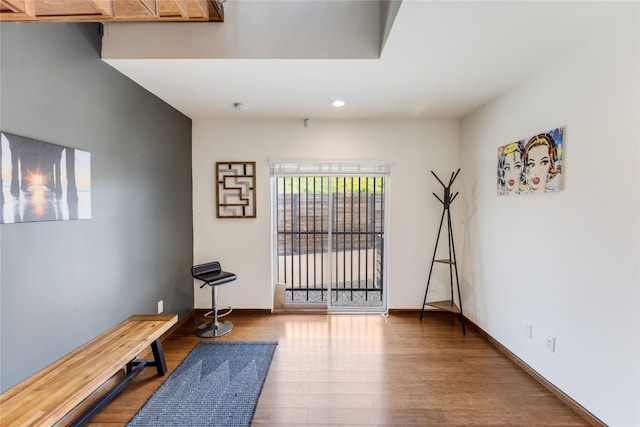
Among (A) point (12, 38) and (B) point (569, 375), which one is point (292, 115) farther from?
(B) point (569, 375)

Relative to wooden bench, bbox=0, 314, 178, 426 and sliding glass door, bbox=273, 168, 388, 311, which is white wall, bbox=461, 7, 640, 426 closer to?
sliding glass door, bbox=273, 168, 388, 311

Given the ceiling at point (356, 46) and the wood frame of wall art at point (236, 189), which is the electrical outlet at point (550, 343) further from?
the wood frame of wall art at point (236, 189)

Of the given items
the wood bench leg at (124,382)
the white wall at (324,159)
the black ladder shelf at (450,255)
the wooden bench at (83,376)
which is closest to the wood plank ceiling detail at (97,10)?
the white wall at (324,159)

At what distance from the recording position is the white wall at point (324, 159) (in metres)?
3.42

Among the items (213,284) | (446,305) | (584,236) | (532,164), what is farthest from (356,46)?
(446,305)

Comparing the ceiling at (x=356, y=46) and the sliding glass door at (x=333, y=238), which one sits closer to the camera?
the ceiling at (x=356, y=46)

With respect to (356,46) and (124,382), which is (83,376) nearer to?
(124,382)

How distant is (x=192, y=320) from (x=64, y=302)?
67.9 inches

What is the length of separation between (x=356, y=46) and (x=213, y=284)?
254 cm

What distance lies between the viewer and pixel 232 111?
3.13 metres

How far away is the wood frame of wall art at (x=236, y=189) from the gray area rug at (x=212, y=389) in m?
1.54


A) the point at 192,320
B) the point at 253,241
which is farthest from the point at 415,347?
the point at 192,320

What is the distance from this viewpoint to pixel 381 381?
2.19 meters

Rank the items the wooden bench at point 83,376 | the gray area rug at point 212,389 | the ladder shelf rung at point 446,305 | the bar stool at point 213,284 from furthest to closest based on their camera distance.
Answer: the ladder shelf rung at point 446,305, the bar stool at point 213,284, the gray area rug at point 212,389, the wooden bench at point 83,376
